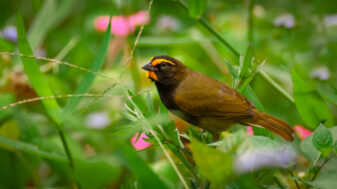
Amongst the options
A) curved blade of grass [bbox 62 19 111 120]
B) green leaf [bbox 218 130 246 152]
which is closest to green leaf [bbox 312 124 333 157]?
green leaf [bbox 218 130 246 152]

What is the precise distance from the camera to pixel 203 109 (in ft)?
4.58

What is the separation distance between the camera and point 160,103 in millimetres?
1028

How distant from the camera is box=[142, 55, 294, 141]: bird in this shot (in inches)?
48.7

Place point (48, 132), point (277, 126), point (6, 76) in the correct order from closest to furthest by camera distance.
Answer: point (277, 126) → point (6, 76) → point (48, 132)

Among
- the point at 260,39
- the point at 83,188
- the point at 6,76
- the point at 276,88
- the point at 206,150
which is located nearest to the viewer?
the point at 206,150

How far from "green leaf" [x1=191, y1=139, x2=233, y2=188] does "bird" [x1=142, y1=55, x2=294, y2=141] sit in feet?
1.44

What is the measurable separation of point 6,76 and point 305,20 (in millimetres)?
1635

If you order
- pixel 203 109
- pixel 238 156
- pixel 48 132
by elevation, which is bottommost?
pixel 48 132

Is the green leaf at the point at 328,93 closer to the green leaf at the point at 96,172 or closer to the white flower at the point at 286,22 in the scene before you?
the green leaf at the point at 96,172

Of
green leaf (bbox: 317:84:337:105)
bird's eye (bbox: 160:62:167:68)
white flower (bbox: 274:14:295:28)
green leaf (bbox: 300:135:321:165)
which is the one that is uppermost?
white flower (bbox: 274:14:295:28)

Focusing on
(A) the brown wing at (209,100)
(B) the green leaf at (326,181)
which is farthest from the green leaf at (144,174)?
(A) the brown wing at (209,100)

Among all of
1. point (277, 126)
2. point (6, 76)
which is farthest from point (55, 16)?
point (277, 126)

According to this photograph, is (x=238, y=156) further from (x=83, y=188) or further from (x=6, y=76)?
(x=6, y=76)

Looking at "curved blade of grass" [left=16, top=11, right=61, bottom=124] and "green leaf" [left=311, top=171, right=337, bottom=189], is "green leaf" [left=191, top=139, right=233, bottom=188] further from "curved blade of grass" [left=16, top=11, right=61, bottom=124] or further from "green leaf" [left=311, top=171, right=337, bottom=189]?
"curved blade of grass" [left=16, top=11, right=61, bottom=124]
